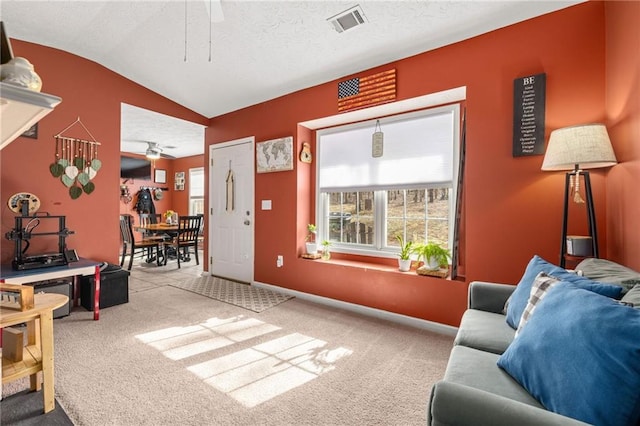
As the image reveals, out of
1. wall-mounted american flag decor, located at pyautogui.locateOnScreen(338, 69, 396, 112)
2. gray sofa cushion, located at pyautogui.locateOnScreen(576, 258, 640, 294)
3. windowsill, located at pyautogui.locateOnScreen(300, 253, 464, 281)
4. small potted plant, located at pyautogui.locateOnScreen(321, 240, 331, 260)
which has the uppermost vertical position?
wall-mounted american flag decor, located at pyautogui.locateOnScreen(338, 69, 396, 112)

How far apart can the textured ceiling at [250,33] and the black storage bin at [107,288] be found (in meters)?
2.50

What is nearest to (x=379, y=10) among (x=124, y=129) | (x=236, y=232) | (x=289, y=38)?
(x=289, y=38)

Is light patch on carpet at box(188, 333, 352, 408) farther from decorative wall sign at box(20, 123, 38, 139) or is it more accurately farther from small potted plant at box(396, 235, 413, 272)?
decorative wall sign at box(20, 123, 38, 139)

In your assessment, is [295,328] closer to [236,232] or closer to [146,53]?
[236,232]

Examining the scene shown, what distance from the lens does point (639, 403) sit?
2.60 feet

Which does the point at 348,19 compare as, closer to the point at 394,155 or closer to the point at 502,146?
the point at 394,155

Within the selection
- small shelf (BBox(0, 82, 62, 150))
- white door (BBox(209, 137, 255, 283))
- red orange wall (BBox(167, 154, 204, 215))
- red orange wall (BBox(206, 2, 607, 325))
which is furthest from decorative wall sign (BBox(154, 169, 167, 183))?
small shelf (BBox(0, 82, 62, 150))

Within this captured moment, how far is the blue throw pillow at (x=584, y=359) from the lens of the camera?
2.68ft

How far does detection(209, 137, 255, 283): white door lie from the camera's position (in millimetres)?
4375

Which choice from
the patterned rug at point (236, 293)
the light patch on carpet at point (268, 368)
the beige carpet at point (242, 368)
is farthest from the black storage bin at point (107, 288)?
the light patch on carpet at point (268, 368)

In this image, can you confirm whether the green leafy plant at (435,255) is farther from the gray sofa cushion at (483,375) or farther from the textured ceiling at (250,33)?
the textured ceiling at (250,33)

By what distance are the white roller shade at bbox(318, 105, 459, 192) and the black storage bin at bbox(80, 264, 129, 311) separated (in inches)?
102

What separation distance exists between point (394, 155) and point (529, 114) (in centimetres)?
126

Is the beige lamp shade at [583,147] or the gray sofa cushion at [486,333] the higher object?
the beige lamp shade at [583,147]
